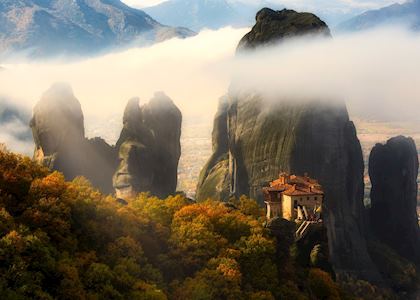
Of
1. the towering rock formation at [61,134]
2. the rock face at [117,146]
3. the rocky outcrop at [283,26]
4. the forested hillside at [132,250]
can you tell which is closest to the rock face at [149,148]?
the rock face at [117,146]

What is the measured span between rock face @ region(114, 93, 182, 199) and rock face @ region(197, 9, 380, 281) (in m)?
20.7

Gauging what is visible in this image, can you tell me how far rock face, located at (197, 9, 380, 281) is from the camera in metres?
160

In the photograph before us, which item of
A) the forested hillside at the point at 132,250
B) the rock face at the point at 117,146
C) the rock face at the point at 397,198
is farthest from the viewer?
the rock face at the point at 397,198

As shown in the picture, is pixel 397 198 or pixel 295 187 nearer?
pixel 295 187

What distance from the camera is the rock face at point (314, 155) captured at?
Result: 15988 cm

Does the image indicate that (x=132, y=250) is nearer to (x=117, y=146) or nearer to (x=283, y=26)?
(x=117, y=146)

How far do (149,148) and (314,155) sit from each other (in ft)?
152

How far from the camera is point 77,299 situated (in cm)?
5247

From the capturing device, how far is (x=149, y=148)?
174375 millimetres

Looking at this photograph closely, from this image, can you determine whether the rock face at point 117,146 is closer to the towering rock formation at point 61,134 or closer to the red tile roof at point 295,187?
the towering rock formation at point 61,134

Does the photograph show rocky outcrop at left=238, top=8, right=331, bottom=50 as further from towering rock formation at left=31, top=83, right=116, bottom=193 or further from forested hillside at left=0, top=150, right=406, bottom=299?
forested hillside at left=0, top=150, right=406, bottom=299

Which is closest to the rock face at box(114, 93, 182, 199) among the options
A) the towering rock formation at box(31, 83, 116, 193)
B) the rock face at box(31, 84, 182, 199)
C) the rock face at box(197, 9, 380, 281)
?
the rock face at box(31, 84, 182, 199)

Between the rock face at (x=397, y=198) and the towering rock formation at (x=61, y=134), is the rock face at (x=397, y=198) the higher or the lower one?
the lower one

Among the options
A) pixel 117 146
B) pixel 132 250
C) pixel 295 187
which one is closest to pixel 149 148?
pixel 117 146
